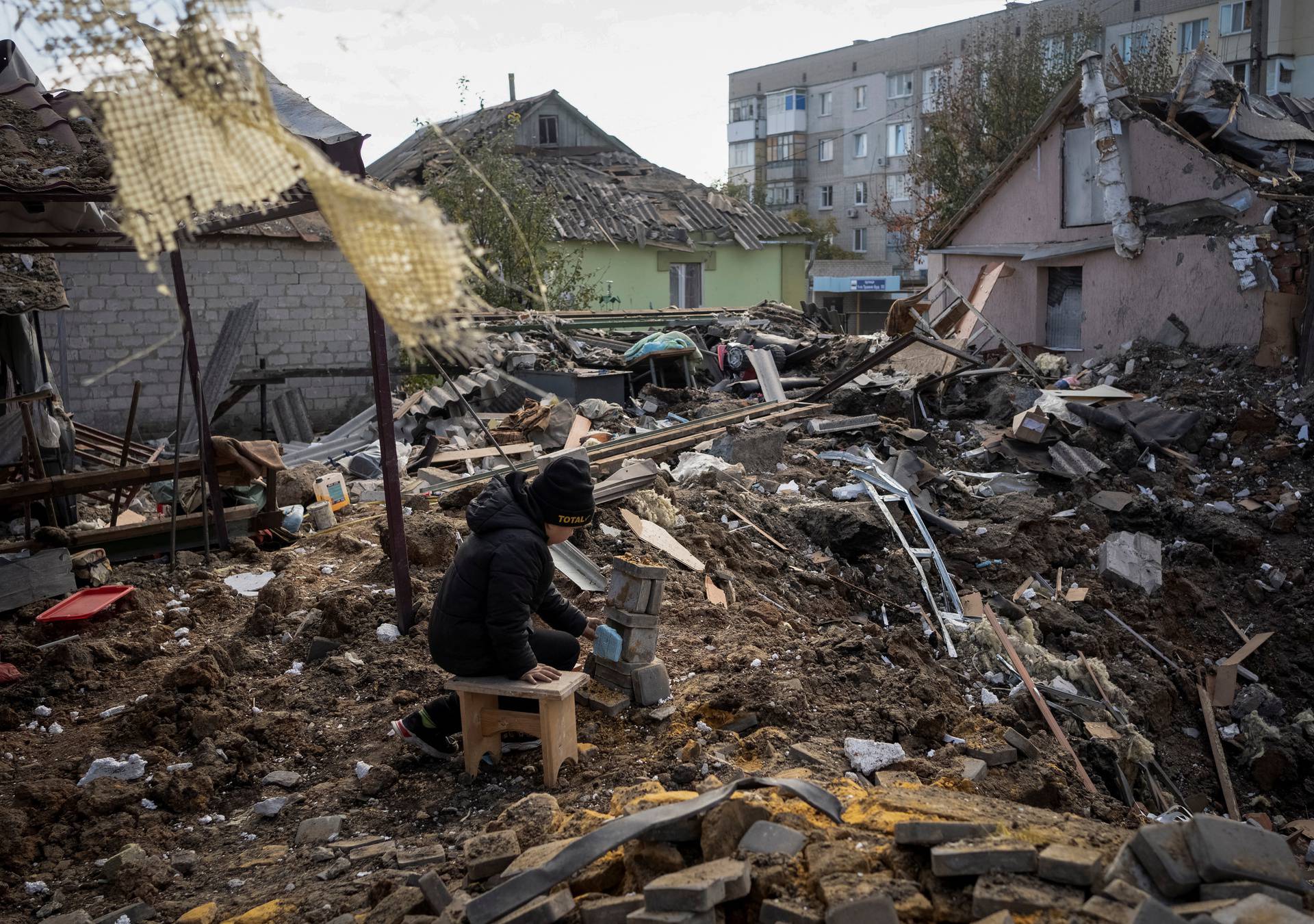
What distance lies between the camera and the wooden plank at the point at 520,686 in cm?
427

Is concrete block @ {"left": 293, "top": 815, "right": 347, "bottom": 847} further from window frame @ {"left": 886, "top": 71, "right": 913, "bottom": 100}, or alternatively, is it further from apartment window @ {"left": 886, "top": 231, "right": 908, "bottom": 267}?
window frame @ {"left": 886, "top": 71, "right": 913, "bottom": 100}

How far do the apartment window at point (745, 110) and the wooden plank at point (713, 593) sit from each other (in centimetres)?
5131

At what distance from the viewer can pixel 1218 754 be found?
278 inches

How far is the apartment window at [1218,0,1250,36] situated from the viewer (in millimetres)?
34281

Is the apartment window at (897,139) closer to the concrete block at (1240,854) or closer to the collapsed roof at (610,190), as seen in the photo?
the collapsed roof at (610,190)

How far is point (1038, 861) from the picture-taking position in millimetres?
2891

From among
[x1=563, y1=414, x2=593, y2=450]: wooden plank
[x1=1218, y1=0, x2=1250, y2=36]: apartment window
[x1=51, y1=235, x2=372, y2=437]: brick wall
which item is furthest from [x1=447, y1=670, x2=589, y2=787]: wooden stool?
[x1=1218, y1=0, x2=1250, y2=36]: apartment window

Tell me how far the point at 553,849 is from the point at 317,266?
554 inches

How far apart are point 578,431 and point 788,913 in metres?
10.5

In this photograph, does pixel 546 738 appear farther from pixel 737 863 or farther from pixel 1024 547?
pixel 1024 547

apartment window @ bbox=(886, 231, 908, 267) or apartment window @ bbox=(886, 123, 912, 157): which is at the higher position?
apartment window @ bbox=(886, 123, 912, 157)

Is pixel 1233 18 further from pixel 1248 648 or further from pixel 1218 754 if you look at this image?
pixel 1218 754

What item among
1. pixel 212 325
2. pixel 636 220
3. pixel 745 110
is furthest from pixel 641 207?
pixel 745 110

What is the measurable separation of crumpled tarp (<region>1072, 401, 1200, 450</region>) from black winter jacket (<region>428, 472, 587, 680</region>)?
32.5 feet
